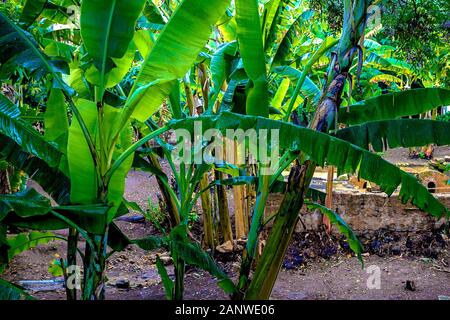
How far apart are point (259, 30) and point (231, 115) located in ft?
2.83

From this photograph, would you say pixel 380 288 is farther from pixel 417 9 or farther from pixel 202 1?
pixel 202 1

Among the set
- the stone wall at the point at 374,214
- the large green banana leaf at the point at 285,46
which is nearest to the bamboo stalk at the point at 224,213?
the stone wall at the point at 374,214

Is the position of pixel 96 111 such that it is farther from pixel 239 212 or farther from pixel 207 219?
pixel 239 212

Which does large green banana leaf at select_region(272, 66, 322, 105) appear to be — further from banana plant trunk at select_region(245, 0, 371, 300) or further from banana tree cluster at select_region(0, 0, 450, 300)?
banana plant trunk at select_region(245, 0, 371, 300)

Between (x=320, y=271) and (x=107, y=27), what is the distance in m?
5.18

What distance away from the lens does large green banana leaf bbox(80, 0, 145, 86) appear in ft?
8.89

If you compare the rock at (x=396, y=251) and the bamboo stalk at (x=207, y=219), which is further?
the rock at (x=396, y=251)

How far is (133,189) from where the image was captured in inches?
488

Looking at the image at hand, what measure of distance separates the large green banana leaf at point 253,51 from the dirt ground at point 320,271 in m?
3.07

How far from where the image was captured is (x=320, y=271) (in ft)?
21.6

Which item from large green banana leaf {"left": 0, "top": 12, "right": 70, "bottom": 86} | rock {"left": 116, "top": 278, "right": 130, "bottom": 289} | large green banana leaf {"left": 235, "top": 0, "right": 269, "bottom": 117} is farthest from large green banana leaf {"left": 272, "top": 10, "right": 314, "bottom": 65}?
rock {"left": 116, "top": 278, "right": 130, "bottom": 289}

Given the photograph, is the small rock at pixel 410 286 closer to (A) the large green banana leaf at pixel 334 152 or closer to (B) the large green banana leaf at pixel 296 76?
(B) the large green banana leaf at pixel 296 76

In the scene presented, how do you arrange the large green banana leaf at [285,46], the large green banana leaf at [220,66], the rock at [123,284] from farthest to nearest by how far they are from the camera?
the rock at [123,284] < the large green banana leaf at [285,46] < the large green banana leaf at [220,66]

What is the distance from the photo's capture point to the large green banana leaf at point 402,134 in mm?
2764
